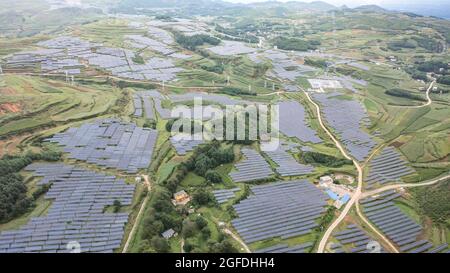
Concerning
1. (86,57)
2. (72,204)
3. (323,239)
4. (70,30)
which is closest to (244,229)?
(323,239)

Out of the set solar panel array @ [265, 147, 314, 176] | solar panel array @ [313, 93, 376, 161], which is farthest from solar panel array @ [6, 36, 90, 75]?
solar panel array @ [313, 93, 376, 161]

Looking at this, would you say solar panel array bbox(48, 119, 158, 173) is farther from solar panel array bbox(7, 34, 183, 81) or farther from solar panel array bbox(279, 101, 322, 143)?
solar panel array bbox(7, 34, 183, 81)

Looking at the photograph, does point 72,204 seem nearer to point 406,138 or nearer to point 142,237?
point 142,237

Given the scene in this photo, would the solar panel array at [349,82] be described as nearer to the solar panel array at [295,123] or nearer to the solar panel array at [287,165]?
the solar panel array at [295,123]

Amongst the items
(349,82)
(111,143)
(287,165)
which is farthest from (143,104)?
(349,82)

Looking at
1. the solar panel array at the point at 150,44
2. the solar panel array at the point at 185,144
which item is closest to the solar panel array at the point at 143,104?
the solar panel array at the point at 185,144
